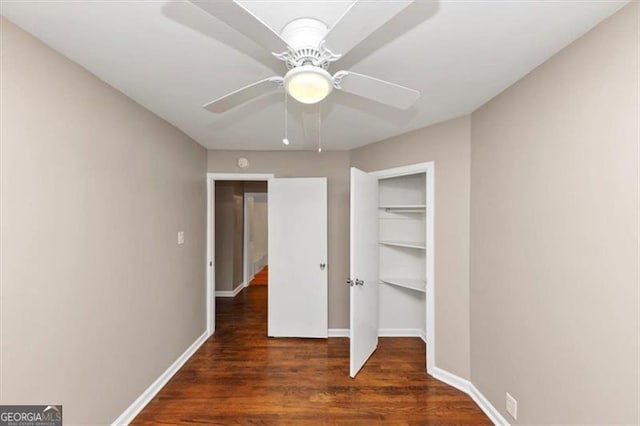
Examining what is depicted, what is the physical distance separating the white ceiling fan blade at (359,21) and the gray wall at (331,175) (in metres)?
2.55

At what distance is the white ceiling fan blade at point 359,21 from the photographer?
2.74 ft

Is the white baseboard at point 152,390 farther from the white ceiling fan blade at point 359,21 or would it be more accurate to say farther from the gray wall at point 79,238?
the white ceiling fan blade at point 359,21

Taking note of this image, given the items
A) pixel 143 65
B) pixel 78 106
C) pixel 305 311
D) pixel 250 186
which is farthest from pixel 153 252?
pixel 250 186

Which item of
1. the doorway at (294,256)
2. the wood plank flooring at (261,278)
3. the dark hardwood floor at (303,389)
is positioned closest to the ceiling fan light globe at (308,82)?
the dark hardwood floor at (303,389)

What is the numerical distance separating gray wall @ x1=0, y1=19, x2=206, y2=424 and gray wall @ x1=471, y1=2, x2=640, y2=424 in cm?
264

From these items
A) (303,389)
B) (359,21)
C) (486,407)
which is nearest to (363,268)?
(303,389)

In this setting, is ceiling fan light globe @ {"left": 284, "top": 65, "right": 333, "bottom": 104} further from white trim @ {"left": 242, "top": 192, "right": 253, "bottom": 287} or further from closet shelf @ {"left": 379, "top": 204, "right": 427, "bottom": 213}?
white trim @ {"left": 242, "top": 192, "right": 253, "bottom": 287}

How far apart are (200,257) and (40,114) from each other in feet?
7.09

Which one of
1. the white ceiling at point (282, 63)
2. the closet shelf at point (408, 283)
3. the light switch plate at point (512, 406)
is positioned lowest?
the light switch plate at point (512, 406)

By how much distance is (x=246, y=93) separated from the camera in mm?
1396

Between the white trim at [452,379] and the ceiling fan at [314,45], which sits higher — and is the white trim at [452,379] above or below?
below

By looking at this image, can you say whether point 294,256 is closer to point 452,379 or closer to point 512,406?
point 452,379

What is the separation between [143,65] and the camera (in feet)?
5.42

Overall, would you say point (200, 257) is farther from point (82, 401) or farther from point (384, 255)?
point (384, 255)
